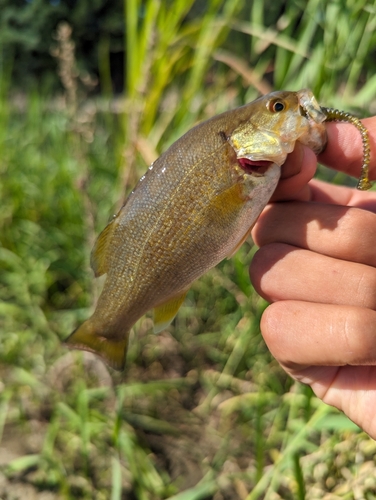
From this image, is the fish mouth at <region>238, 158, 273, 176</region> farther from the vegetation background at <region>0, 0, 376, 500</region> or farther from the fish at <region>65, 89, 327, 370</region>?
the vegetation background at <region>0, 0, 376, 500</region>

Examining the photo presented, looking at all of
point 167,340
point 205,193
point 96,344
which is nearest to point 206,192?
point 205,193

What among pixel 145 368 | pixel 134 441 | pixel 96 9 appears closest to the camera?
pixel 134 441

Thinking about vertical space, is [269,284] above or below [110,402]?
above

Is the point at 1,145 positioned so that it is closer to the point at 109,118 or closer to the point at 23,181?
the point at 23,181

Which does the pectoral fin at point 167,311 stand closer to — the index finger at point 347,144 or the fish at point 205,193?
the fish at point 205,193

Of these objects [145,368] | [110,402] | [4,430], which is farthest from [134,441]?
[4,430]

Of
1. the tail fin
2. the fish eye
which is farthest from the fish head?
the tail fin
